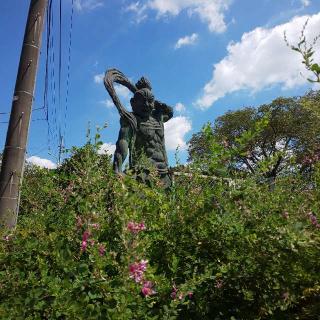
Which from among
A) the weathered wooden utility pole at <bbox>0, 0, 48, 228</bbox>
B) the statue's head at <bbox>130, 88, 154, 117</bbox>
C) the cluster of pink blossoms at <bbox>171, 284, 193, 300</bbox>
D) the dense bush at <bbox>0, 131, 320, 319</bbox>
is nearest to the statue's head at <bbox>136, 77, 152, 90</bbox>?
the statue's head at <bbox>130, 88, 154, 117</bbox>

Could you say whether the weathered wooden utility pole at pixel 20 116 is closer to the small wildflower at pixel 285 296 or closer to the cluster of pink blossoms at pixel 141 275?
the cluster of pink blossoms at pixel 141 275

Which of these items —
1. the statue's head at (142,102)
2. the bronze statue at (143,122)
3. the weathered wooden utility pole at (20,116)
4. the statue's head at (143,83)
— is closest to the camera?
the weathered wooden utility pole at (20,116)

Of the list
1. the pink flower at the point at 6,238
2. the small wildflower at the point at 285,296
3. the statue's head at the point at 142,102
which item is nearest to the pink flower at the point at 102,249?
the small wildflower at the point at 285,296

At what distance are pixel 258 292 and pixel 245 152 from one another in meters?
1.10

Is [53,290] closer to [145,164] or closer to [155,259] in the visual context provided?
[155,259]

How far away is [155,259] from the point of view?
88.2 inches

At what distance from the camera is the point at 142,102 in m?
9.59

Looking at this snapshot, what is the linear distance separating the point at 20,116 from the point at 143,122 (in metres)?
4.43

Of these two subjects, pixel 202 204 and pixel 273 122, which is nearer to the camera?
pixel 202 204

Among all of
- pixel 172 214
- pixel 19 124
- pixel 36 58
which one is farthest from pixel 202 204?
pixel 36 58

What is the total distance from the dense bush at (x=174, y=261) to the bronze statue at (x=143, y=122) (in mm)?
6503

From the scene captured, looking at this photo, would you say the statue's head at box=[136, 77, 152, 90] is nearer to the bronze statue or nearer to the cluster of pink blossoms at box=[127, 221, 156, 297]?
the bronze statue

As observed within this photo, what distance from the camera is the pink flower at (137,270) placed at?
174 centimetres

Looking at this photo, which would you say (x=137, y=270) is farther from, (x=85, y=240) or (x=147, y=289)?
(x=85, y=240)
